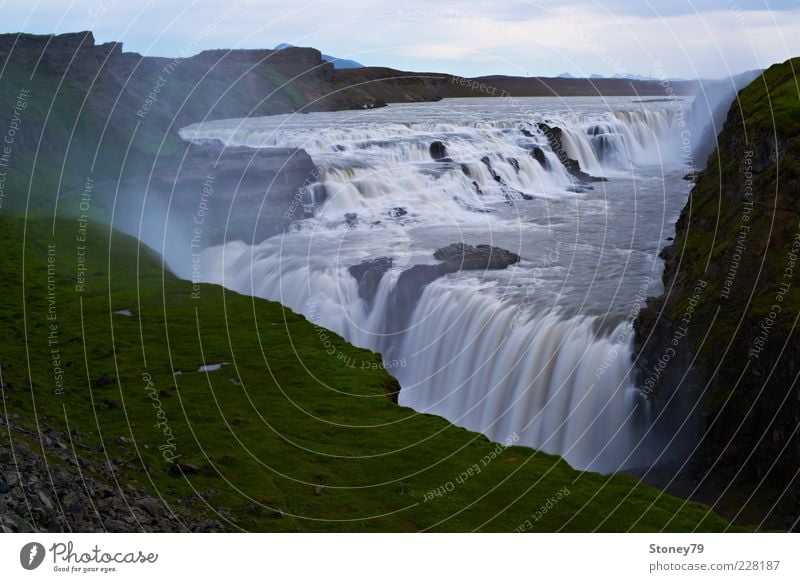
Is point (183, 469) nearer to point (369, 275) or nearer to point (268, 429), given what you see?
point (268, 429)

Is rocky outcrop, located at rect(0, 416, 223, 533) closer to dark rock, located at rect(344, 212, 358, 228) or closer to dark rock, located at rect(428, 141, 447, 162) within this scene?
dark rock, located at rect(344, 212, 358, 228)

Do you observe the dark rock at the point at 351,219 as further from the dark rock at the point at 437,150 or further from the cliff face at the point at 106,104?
the dark rock at the point at 437,150

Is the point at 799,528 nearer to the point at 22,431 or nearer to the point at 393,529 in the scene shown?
the point at 393,529

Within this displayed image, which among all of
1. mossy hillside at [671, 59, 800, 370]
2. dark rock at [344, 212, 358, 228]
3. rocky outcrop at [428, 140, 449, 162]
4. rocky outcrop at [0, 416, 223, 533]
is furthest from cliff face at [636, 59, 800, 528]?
rocky outcrop at [428, 140, 449, 162]

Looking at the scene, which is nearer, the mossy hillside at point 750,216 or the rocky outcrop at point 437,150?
the mossy hillside at point 750,216

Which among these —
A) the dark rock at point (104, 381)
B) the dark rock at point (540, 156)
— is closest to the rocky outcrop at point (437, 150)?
the dark rock at point (540, 156)

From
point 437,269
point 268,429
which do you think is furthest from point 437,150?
point 268,429
